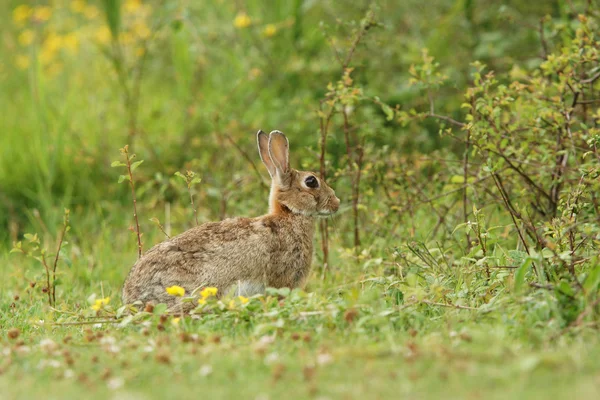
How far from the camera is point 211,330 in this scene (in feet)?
16.1

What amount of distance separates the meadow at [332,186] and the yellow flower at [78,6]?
0.18ft

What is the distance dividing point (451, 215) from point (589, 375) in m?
3.59

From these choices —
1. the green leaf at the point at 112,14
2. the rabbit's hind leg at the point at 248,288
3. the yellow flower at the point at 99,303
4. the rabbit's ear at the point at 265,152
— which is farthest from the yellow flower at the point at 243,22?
→ the yellow flower at the point at 99,303

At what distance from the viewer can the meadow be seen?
160 inches

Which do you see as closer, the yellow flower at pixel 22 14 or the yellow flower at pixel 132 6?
the yellow flower at pixel 132 6

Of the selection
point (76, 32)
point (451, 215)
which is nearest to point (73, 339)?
point (451, 215)

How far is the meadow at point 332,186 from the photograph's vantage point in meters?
4.06

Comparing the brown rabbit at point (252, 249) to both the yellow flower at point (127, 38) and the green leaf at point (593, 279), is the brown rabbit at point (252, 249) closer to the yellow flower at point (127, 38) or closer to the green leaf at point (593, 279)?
the green leaf at point (593, 279)

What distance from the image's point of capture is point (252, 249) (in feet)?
20.1

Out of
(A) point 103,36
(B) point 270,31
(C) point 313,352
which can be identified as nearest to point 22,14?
(A) point 103,36

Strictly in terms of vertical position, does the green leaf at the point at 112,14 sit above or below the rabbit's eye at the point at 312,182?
above

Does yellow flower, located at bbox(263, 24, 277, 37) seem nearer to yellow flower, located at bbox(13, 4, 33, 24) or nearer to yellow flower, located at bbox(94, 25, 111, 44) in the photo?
yellow flower, located at bbox(94, 25, 111, 44)

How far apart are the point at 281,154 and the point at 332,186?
3.74ft

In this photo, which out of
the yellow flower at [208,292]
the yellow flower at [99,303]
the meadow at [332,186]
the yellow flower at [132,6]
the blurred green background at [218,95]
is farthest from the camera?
the yellow flower at [132,6]
